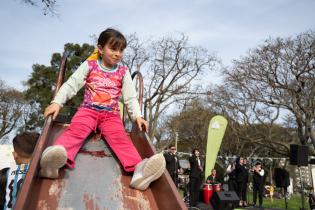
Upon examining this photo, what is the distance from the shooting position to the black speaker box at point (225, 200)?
8602 mm

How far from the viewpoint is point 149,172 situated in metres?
2.35

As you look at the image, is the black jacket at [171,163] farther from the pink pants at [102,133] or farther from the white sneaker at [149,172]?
the white sneaker at [149,172]

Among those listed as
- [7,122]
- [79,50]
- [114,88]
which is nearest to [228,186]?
[114,88]

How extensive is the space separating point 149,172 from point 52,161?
67cm

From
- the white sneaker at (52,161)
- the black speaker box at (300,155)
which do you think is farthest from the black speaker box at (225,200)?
the white sneaker at (52,161)

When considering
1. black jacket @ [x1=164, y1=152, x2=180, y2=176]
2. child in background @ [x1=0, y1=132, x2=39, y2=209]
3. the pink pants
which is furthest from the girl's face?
black jacket @ [x1=164, y1=152, x2=180, y2=176]

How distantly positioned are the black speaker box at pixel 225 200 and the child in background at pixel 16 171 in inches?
260

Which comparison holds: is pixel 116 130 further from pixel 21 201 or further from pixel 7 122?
pixel 7 122

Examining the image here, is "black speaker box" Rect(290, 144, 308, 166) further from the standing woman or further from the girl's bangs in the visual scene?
the girl's bangs

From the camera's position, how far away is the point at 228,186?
38.1 feet

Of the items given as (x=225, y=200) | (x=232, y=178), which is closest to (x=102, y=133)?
(x=225, y=200)

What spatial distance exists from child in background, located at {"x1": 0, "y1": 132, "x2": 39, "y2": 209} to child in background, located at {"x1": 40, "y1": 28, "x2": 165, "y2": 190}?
0.42m

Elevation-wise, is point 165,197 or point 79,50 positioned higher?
point 79,50

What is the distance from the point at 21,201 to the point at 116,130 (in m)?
1.24
